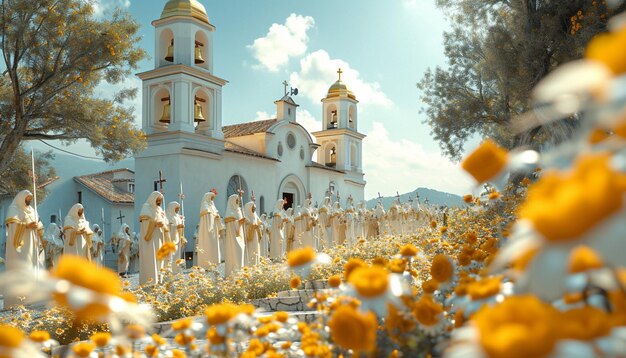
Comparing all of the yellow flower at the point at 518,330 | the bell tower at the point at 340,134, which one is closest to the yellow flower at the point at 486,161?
the yellow flower at the point at 518,330

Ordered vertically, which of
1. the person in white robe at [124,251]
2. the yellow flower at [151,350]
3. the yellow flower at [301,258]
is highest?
the person in white robe at [124,251]

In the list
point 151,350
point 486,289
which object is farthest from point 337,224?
point 486,289

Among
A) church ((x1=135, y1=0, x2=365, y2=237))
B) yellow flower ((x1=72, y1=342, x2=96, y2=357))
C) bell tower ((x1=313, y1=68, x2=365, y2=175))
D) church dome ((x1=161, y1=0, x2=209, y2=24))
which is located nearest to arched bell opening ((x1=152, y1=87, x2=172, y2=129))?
church ((x1=135, y1=0, x2=365, y2=237))

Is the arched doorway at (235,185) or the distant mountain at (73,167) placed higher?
the distant mountain at (73,167)

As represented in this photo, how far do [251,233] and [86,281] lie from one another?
51.4ft

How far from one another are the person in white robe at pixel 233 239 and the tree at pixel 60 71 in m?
4.95

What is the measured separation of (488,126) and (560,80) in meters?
22.2

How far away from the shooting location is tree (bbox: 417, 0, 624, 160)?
11.8 metres

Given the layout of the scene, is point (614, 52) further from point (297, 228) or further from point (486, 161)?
point (297, 228)

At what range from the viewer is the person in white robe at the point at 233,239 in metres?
14.6

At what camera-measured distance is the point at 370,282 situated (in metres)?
1.66

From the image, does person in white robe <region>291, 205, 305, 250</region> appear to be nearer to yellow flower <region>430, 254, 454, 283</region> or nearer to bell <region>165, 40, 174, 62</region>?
bell <region>165, 40, 174, 62</region>

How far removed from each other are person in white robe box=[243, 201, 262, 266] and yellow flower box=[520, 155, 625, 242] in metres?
15.7

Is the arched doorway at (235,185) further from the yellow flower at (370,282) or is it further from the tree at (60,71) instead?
the yellow flower at (370,282)
